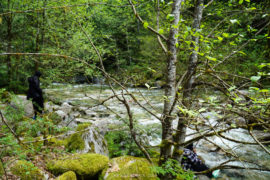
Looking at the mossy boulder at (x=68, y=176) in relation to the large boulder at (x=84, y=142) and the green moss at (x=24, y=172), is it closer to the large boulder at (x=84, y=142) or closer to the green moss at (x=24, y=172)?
the green moss at (x=24, y=172)

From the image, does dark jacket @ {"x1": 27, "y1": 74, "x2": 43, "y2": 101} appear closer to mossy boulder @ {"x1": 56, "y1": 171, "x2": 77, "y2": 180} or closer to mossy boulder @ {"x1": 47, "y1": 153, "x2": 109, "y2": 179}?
mossy boulder @ {"x1": 47, "y1": 153, "x2": 109, "y2": 179}

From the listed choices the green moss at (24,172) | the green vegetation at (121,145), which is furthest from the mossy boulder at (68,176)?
the green vegetation at (121,145)

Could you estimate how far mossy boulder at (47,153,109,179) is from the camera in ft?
10.8

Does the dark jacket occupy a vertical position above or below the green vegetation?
above

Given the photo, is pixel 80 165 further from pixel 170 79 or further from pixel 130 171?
pixel 170 79

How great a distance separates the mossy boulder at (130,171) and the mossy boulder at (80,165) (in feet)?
0.61

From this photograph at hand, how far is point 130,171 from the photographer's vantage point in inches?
133

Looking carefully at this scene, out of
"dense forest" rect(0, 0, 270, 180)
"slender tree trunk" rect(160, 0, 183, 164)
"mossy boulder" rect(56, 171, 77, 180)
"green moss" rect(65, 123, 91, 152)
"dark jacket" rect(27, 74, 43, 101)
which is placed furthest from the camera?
"dark jacket" rect(27, 74, 43, 101)

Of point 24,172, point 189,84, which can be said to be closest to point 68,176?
point 24,172

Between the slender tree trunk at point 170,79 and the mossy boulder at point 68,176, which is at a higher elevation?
the slender tree trunk at point 170,79

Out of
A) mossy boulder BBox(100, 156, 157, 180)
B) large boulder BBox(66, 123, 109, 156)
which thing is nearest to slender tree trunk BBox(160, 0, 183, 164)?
mossy boulder BBox(100, 156, 157, 180)

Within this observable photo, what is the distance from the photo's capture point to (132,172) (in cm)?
337

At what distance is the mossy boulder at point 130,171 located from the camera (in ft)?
10.9

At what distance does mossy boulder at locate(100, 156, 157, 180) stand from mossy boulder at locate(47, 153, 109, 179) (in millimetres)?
185
